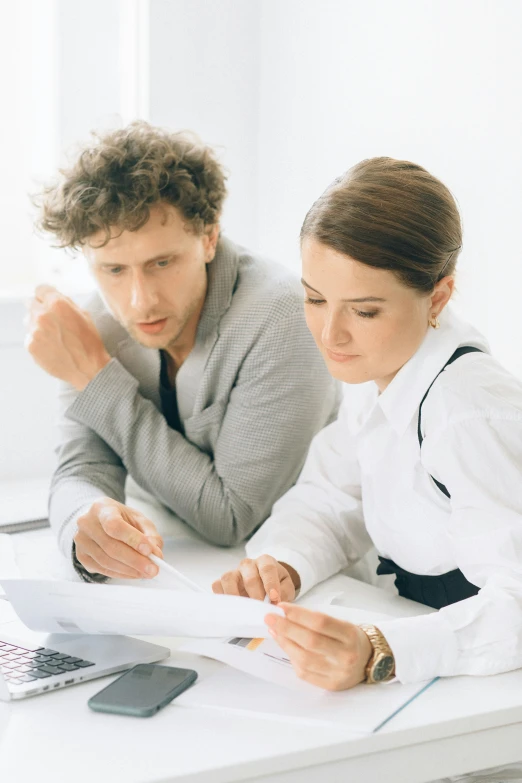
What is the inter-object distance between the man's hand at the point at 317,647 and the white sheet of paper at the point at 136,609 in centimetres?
2

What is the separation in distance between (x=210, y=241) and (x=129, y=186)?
0.62 ft

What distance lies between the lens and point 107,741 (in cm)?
88

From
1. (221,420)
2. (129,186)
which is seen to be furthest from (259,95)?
(221,420)

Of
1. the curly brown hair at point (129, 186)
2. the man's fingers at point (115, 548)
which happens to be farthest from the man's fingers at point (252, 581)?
the curly brown hair at point (129, 186)

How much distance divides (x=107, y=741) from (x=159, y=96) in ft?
5.68

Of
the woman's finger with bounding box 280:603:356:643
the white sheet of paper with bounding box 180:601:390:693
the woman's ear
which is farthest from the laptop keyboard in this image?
the woman's ear

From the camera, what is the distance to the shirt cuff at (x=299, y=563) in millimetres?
1276

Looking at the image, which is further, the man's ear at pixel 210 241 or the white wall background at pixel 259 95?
the white wall background at pixel 259 95

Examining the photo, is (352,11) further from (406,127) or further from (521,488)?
(521,488)

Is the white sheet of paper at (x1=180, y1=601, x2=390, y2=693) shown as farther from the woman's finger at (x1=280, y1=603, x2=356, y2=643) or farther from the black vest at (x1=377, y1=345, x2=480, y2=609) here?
the black vest at (x1=377, y1=345, x2=480, y2=609)

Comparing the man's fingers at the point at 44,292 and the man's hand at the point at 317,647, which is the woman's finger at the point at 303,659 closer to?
the man's hand at the point at 317,647

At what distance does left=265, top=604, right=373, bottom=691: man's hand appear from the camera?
0.97 metres

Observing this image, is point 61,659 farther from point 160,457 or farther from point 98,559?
point 160,457

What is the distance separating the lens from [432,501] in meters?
1.18
